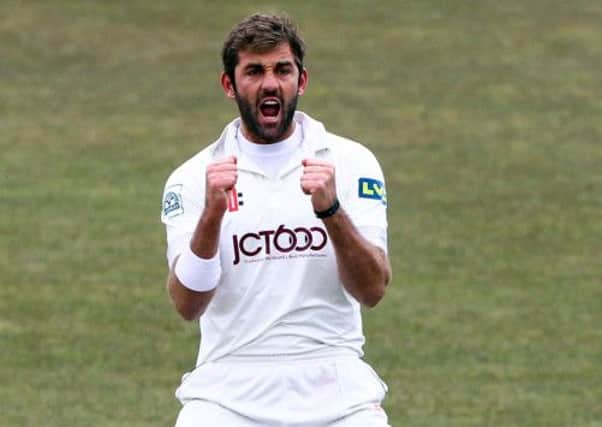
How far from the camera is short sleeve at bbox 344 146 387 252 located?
7879 millimetres

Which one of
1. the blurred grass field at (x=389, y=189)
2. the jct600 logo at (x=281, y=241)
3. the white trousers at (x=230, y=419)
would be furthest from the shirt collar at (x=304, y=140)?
the blurred grass field at (x=389, y=189)

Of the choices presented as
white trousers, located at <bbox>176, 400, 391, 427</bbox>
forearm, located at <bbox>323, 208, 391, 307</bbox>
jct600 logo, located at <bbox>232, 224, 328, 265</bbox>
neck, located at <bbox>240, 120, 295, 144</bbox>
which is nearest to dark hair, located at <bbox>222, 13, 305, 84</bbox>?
neck, located at <bbox>240, 120, 295, 144</bbox>

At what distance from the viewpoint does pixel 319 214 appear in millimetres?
7469

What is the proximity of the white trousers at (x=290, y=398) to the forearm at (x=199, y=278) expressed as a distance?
0.34 meters

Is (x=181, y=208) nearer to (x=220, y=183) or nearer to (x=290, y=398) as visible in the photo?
(x=220, y=183)

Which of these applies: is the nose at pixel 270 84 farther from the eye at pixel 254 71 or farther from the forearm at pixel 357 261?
the forearm at pixel 357 261

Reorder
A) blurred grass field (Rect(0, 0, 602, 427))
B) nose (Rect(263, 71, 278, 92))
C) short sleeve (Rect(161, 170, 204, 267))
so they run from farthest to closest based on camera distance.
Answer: blurred grass field (Rect(0, 0, 602, 427))
short sleeve (Rect(161, 170, 204, 267))
nose (Rect(263, 71, 278, 92))

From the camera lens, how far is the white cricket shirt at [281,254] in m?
7.85

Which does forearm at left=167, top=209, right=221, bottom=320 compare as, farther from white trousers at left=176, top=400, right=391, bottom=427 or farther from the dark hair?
the dark hair

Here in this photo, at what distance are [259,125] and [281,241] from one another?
0.48 meters

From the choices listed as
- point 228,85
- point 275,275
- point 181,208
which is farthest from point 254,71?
point 275,275

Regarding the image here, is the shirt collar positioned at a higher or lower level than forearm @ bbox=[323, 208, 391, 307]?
higher

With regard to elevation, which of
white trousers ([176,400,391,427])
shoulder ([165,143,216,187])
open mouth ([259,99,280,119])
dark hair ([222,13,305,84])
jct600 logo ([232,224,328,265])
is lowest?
white trousers ([176,400,391,427])

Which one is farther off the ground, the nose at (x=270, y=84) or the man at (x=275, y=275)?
the nose at (x=270, y=84)
